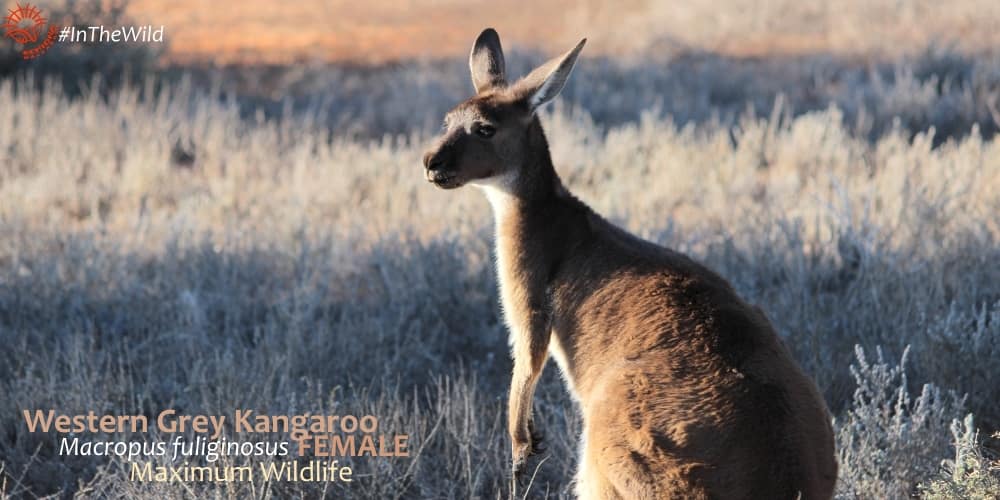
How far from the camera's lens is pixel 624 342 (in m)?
3.91

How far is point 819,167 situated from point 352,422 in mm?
5575

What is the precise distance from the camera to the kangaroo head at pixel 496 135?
4.33 m

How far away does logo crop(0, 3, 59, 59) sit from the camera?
12239mm

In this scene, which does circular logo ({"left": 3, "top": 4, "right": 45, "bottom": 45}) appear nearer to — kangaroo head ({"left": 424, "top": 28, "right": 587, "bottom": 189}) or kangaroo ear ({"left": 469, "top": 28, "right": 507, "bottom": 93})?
kangaroo ear ({"left": 469, "top": 28, "right": 507, "bottom": 93})

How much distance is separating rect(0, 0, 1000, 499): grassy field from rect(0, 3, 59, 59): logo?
488 millimetres

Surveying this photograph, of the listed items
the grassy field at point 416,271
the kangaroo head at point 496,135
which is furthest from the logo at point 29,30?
the kangaroo head at point 496,135

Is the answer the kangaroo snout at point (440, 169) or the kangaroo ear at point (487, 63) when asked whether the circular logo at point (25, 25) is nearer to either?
the kangaroo ear at point (487, 63)

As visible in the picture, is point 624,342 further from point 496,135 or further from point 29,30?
point 29,30

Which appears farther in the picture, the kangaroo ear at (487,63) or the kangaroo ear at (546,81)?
the kangaroo ear at (487,63)

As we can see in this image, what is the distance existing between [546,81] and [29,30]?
1020 cm

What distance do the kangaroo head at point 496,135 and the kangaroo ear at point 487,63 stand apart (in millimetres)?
270

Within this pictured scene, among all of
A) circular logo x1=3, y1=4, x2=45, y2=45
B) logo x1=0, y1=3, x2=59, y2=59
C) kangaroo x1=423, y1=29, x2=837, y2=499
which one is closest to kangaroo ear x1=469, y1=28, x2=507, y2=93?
kangaroo x1=423, y1=29, x2=837, y2=499

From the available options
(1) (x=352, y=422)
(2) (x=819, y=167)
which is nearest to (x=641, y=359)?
(1) (x=352, y=422)

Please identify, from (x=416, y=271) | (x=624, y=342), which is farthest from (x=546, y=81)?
(x=416, y=271)
